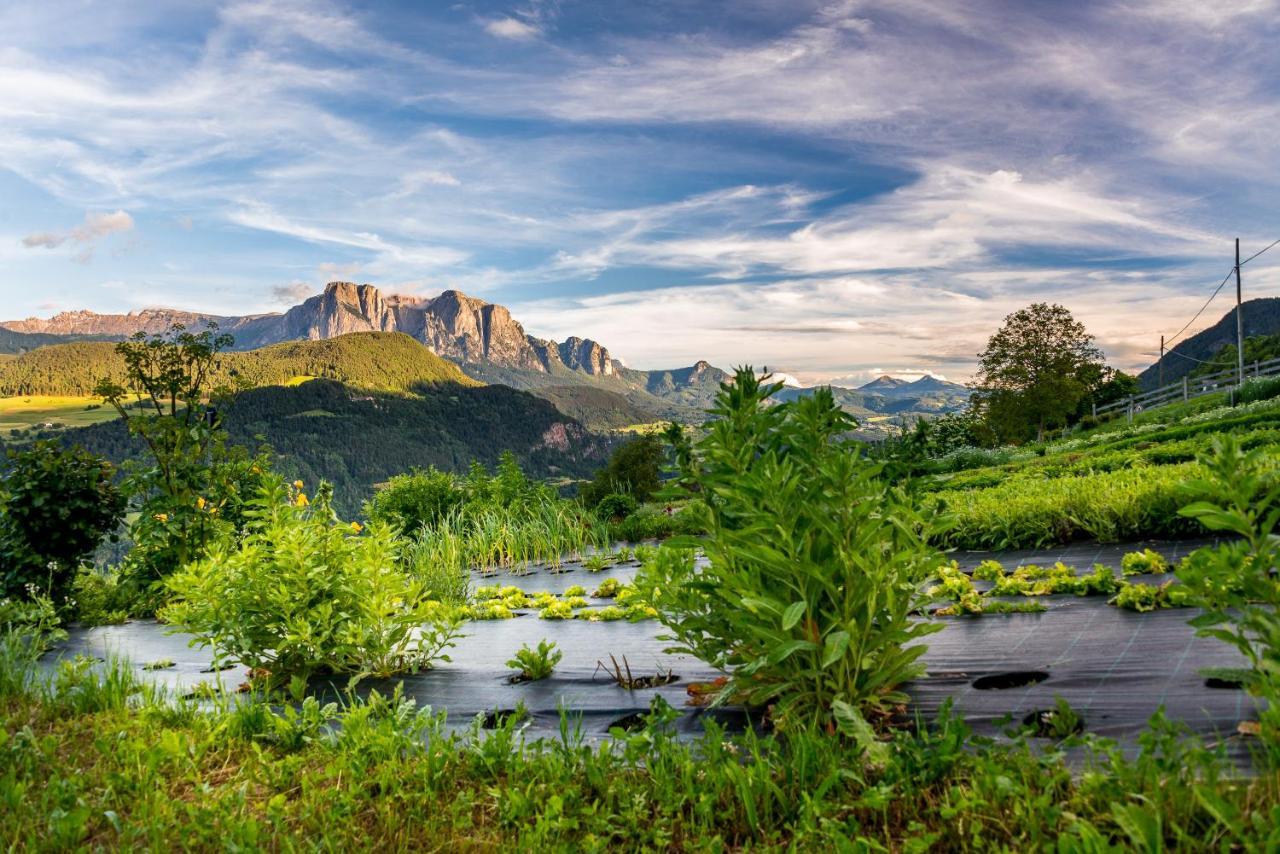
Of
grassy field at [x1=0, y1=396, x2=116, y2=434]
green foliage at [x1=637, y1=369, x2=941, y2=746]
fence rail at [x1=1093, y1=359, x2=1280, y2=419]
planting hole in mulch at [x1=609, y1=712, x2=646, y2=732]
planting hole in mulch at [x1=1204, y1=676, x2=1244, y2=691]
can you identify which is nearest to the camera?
planting hole in mulch at [x1=1204, y1=676, x2=1244, y2=691]

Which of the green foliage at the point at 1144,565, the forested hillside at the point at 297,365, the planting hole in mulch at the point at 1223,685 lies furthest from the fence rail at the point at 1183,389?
the forested hillside at the point at 297,365

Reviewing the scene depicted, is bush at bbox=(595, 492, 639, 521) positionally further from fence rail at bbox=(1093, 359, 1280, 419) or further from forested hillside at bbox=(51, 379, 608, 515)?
forested hillside at bbox=(51, 379, 608, 515)

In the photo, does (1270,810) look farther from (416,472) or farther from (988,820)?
(416,472)

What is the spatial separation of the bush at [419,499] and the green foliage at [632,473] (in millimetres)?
4546

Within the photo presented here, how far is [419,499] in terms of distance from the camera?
12805 mm

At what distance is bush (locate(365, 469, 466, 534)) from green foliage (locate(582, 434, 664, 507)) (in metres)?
4.55

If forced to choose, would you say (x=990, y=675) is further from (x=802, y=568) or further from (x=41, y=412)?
(x=41, y=412)

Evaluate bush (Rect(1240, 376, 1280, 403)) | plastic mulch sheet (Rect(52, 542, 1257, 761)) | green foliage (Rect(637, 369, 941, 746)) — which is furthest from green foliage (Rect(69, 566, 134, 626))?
bush (Rect(1240, 376, 1280, 403))

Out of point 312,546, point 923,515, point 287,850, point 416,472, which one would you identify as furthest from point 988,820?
point 416,472

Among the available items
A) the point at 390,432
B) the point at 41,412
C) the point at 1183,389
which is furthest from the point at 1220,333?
the point at 41,412

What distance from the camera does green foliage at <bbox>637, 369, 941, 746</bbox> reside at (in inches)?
99.0

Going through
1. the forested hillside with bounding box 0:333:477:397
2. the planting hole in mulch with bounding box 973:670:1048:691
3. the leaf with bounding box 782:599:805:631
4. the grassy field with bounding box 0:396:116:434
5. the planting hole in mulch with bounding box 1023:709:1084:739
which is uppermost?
the forested hillside with bounding box 0:333:477:397

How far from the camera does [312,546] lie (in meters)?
4.16

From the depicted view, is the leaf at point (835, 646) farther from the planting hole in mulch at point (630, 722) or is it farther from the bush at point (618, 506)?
the bush at point (618, 506)
